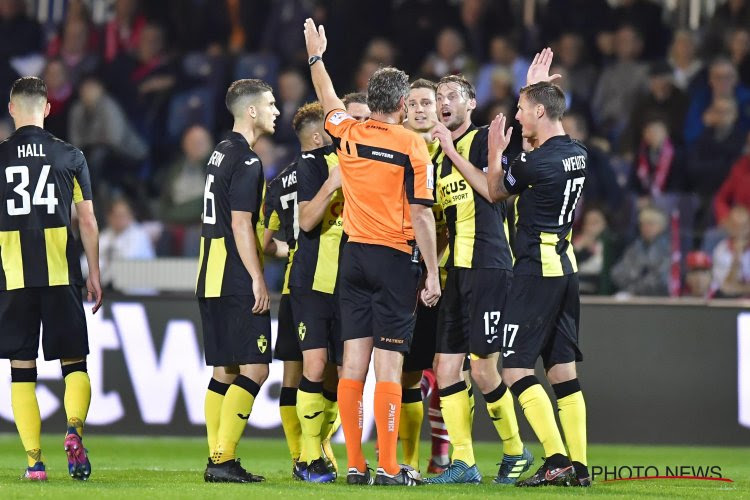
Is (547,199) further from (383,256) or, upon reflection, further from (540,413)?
(540,413)

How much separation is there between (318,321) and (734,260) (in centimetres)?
546

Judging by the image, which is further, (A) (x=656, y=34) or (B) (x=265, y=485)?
(A) (x=656, y=34)

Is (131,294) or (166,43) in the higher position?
(166,43)

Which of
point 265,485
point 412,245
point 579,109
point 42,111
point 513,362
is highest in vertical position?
point 579,109

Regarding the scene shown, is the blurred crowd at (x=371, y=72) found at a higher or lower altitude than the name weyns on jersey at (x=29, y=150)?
higher

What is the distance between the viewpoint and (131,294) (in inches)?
424

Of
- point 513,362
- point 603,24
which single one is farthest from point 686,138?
point 513,362

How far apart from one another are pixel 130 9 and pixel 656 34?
671 centimetres

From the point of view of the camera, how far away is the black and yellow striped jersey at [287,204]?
786 centimetres

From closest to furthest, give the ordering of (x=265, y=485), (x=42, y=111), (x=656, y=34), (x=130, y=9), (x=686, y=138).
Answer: (x=265, y=485), (x=42, y=111), (x=686, y=138), (x=656, y=34), (x=130, y=9)

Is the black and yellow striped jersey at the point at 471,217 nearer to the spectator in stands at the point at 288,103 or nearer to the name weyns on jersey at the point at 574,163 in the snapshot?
the name weyns on jersey at the point at 574,163

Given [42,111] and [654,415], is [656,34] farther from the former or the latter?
[42,111]

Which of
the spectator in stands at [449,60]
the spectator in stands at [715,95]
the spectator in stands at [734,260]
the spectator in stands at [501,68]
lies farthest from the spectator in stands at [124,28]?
the spectator in stands at [734,260]

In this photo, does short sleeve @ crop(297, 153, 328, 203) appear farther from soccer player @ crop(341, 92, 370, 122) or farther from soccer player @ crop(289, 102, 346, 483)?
soccer player @ crop(341, 92, 370, 122)
